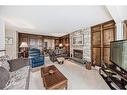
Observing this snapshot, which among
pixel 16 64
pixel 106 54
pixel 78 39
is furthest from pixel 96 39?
pixel 16 64

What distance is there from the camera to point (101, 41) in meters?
4.89

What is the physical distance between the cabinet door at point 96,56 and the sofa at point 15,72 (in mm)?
2949

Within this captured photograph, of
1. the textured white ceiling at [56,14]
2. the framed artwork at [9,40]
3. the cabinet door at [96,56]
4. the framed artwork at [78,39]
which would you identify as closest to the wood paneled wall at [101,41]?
the cabinet door at [96,56]

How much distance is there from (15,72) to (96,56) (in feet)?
11.4

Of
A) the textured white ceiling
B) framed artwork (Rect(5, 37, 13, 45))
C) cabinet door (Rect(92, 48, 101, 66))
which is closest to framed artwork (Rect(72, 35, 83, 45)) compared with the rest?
cabinet door (Rect(92, 48, 101, 66))

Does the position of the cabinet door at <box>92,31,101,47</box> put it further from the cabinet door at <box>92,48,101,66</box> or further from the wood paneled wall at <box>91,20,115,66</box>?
the cabinet door at <box>92,48,101,66</box>

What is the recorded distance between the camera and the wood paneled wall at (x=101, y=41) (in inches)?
174

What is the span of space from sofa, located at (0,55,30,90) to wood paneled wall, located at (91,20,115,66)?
271 centimetres

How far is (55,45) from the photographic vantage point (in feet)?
37.8

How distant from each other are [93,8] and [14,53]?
6.35 metres

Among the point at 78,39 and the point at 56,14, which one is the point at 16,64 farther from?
the point at 78,39
